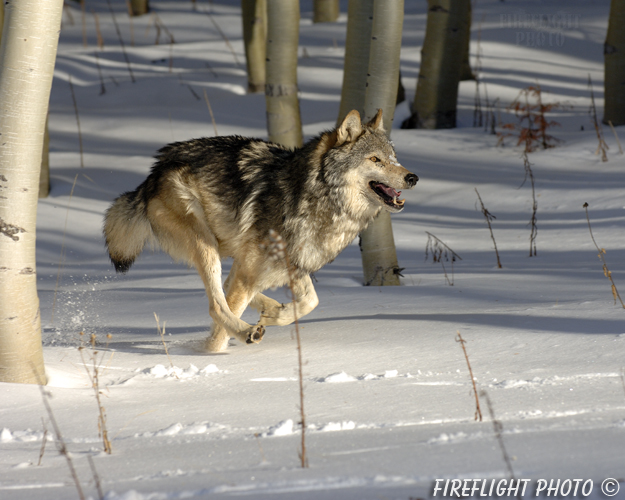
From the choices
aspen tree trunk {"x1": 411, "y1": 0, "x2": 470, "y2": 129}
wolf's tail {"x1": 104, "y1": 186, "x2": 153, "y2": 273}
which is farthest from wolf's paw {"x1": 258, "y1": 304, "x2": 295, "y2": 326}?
aspen tree trunk {"x1": 411, "y1": 0, "x2": 470, "y2": 129}

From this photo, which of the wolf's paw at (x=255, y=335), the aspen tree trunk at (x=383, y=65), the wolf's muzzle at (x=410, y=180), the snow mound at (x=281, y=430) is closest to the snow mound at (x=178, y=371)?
the wolf's paw at (x=255, y=335)

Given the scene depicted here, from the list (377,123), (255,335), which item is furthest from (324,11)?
(255,335)

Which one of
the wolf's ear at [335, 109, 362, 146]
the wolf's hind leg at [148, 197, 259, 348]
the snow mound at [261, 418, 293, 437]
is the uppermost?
the wolf's ear at [335, 109, 362, 146]

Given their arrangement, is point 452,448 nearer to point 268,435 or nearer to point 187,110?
point 268,435

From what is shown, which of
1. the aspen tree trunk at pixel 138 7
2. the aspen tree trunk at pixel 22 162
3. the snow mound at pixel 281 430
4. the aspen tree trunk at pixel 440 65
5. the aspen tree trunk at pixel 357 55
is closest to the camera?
the snow mound at pixel 281 430

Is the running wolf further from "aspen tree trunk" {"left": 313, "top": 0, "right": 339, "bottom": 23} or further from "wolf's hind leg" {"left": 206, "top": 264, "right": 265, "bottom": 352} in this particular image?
"aspen tree trunk" {"left": 313, "top": 0, "right": 339, "bottom": 23}

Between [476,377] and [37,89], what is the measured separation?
100 inches

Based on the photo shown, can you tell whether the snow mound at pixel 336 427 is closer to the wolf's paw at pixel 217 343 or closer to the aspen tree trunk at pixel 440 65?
the wolf's paw at pixel 217 343

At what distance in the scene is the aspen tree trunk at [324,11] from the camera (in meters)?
20.1

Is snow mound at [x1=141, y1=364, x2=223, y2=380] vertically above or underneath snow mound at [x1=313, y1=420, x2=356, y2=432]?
underneath

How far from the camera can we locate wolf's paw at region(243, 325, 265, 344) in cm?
396

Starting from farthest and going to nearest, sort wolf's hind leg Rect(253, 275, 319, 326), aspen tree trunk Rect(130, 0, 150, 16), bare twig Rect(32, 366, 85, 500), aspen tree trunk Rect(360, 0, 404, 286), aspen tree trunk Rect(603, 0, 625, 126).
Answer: aspen tree trunk Rect(130, 0, 150, 16), aspen tree trunk Rect(603, 0, 625, 126), aspen tree trunk Rect(360, 0, 404, 286), wolf's hind leg Rect(253, 275, 319, 326), bare twig Rect(32, 366, 85, 500)

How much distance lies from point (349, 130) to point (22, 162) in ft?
6.94

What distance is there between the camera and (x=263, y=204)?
432cm
